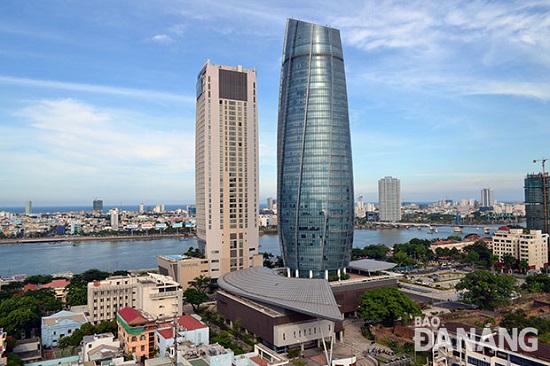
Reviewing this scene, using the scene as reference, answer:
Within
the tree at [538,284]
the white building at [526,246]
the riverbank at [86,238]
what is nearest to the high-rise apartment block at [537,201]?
the white building at [526,246]

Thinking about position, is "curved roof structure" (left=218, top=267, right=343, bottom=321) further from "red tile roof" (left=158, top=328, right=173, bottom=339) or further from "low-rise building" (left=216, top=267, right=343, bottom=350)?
"red tile roof" (left=158, top=328, right=173, bottom=339)

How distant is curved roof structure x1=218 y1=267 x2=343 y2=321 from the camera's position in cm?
2216

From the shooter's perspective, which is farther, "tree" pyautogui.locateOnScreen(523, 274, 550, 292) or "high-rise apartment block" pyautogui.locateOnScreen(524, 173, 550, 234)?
"high-rise apartment block" pyautogui.locateOnScreen(524, 173, 550, 234)

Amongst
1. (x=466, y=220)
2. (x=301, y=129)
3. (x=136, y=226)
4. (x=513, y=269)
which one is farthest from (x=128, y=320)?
(x=466, y=220)

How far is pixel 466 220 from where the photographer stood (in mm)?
135375

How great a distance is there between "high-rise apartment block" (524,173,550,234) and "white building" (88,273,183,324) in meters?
48.8

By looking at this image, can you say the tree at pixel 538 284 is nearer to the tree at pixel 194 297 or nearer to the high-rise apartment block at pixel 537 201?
the high-rise apartment block at pixel 537 201

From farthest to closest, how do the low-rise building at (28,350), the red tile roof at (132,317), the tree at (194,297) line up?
the tree at (194,297) < the low-rise building at (28,350) < the red tile roof at (132,317)

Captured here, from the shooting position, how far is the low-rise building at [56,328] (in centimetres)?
2469

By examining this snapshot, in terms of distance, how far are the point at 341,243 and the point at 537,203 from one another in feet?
117

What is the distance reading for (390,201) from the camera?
14525 centimetres

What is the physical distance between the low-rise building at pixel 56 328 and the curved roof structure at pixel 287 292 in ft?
31.4

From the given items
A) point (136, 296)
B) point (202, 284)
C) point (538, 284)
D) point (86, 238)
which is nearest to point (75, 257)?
point (86, 238)

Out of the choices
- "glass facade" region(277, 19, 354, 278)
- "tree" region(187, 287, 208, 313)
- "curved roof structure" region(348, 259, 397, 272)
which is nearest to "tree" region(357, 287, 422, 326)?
"curved roof structure" region(348, 259, 397, 272)
